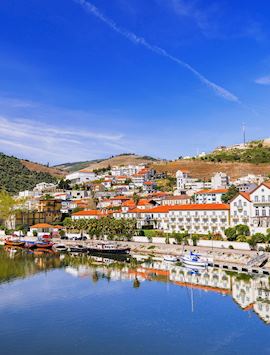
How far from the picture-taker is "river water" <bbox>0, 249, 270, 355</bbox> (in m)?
32.0

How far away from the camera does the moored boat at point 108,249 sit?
76.3 meters

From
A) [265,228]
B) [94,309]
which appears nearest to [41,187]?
[265,228]

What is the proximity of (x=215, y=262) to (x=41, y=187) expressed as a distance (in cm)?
12180

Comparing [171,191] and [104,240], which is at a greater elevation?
[171,191]

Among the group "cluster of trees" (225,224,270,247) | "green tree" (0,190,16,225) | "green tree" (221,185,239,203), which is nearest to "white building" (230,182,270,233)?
"cluster of trees" (225,224,270,247)

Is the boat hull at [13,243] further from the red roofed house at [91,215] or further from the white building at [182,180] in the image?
the white building at [182,180]

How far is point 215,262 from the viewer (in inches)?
2408

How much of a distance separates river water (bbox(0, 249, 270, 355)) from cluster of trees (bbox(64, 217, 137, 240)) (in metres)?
20.4

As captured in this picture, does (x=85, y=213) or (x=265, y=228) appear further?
(x=85, y=213)

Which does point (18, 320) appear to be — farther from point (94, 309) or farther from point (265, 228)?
point (265, 228)

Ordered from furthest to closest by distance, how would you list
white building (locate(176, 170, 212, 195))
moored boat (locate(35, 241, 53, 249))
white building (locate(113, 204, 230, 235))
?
white building (locate(176, 170, 212, 195)), moored boat (locate(35, 241, 53, 249)), white building (locate(113, 204, 230, 235))

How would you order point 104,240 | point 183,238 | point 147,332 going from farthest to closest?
point 104,240, point 183,238, point 147,332

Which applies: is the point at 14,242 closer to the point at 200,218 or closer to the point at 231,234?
the point at 200,218

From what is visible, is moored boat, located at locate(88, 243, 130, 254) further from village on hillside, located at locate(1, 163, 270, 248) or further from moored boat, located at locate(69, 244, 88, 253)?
village on hillside, located at locate(1, 163, 270, 248)
